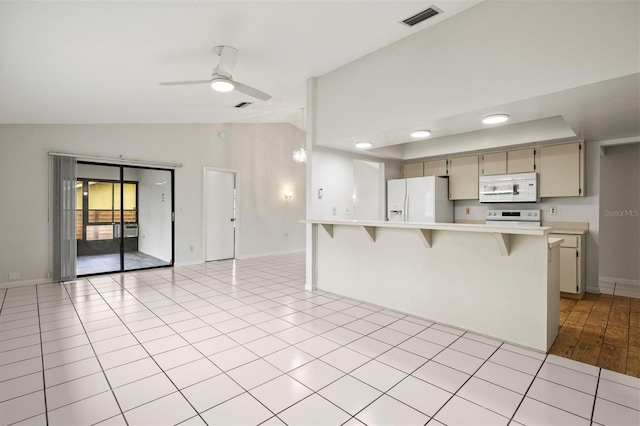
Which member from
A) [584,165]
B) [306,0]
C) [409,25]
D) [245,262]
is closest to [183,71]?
[306,0]

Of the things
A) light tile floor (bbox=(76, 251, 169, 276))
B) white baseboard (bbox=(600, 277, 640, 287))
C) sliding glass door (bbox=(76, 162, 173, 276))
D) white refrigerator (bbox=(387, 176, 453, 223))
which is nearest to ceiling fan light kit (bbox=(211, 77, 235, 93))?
white refrigerator (bbox=(387, 176, 453, 223))

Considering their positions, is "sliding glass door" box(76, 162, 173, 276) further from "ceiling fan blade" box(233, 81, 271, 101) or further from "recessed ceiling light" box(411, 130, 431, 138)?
"recessed ceiling light" box(411, 130, 431, 138)

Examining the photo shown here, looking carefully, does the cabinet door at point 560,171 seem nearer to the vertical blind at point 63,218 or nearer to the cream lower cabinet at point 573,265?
the cream lower cabinet at point 573,265

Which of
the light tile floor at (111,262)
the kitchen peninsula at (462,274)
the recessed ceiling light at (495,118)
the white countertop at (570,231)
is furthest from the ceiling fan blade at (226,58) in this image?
the white countertop at (570,231)

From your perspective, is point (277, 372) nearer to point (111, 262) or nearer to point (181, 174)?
point (111, 262)

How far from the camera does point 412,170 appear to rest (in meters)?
5.78

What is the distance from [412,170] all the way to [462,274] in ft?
10.1

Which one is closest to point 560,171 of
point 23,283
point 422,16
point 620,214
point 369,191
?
point 620,214

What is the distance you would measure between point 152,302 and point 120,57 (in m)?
2.83

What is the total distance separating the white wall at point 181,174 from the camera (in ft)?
15.5

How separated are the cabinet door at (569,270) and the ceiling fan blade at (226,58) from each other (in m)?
4.77

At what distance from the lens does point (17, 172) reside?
4.73 metres

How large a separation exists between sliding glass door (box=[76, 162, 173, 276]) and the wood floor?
6505mm

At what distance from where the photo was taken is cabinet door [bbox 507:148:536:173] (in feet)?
15.0
